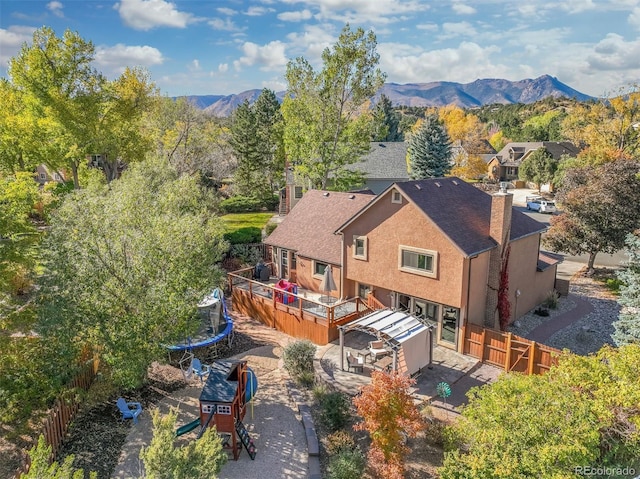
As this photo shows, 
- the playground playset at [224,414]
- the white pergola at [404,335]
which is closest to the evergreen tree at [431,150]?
the white pergola at [404,335]

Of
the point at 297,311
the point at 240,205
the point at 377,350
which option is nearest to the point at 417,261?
the point at 377,350

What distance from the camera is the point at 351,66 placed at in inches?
1331

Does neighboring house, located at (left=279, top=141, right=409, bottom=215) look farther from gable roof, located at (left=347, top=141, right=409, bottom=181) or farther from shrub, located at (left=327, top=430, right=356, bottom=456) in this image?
shrub, located at (left=327, top=430, right=356, bottom=456)

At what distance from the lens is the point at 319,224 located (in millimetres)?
26469

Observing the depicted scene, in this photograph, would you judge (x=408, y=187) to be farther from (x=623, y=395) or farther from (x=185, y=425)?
(x=185, y=425)

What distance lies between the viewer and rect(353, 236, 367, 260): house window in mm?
22014

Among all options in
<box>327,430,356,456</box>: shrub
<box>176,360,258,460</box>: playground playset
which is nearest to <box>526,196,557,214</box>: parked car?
<box>327,430,356,456</box>: shrub

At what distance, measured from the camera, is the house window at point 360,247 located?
2201 centimetres

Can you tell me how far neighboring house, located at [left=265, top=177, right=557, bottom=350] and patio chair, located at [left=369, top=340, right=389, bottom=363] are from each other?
10.8ft

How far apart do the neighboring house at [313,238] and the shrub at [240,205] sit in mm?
22603

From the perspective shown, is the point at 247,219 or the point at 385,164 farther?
the point at 385,164

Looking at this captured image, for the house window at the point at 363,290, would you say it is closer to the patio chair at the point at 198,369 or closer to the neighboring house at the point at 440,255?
the neighboring house at the point at 440,255

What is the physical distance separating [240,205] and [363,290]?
99.3 feet

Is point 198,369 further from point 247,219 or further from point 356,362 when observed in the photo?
point 247,219
